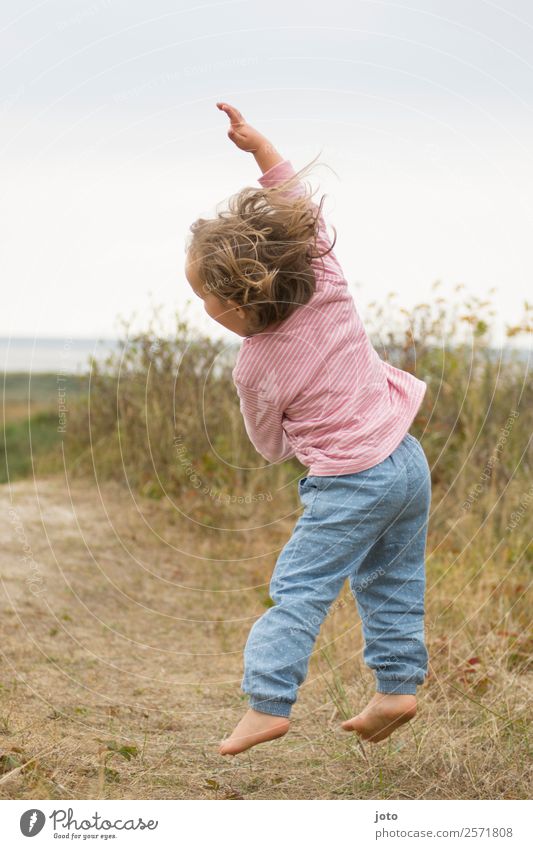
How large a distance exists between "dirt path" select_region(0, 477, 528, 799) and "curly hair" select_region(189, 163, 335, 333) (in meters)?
1.23

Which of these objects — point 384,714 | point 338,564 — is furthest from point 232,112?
point 384,714

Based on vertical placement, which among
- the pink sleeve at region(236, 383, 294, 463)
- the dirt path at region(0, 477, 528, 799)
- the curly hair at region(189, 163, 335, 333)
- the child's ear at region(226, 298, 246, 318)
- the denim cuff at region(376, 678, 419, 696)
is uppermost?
the curly hair at region(189, 163, 335, 333)

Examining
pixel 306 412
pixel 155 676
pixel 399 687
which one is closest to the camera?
pixel 306 412

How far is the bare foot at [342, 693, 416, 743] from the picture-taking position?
8.73 ft

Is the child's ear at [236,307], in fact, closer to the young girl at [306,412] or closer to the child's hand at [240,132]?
the young girl at [306,412]

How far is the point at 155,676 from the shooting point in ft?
12.6

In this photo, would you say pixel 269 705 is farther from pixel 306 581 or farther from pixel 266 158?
pixel 266 158

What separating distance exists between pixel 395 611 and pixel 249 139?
1.29 metres

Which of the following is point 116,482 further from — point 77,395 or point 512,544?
point 512,544

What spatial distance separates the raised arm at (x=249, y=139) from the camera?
2.71 m

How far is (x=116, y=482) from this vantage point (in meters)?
6.46

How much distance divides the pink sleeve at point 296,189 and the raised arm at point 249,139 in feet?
0.11

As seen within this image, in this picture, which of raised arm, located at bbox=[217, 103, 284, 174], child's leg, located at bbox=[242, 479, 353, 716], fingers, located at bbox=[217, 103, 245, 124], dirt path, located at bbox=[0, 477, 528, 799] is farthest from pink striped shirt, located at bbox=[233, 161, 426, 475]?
dirt path, located at bbox=[0, 477, 528, 799]

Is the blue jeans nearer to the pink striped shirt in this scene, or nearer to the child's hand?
the pink striped shirt
